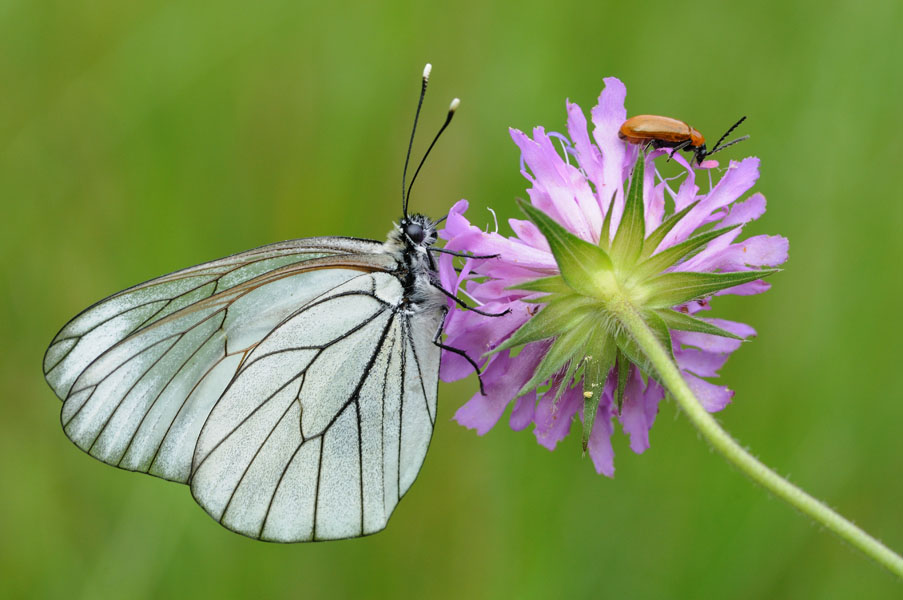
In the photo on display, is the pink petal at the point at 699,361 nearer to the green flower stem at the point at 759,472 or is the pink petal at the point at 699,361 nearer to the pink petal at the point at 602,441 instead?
the pink petal at the point at 602,441

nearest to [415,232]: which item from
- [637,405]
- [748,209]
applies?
[637,405]

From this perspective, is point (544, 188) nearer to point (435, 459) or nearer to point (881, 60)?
point (435, 459)

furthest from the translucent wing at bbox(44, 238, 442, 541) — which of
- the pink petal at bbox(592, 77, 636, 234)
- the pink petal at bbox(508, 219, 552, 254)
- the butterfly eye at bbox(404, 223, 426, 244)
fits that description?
the pink petal at bbox(592, 77, 636, 234)

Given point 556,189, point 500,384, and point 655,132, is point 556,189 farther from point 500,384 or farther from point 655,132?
point 500,384

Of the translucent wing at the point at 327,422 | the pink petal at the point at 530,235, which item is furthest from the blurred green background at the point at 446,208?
the pink petal at the point at 530,235

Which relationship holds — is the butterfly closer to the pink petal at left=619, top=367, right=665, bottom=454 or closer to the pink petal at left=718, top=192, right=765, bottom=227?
the pink petal at left=619, top=367, right=665, bottom=454

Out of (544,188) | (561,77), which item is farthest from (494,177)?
(544,188)

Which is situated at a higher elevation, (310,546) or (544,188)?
(544,188)
